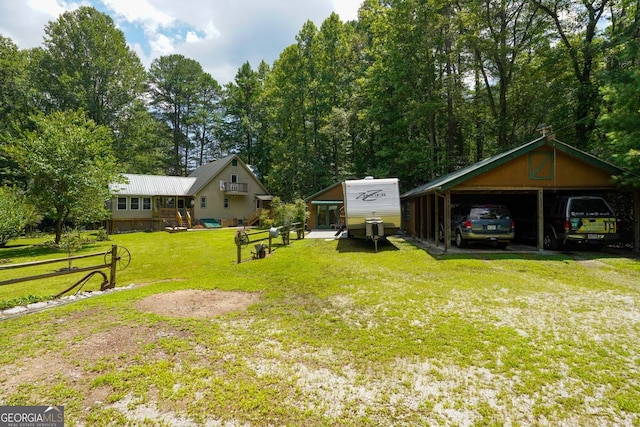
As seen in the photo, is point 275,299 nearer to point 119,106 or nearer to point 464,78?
point 464,78

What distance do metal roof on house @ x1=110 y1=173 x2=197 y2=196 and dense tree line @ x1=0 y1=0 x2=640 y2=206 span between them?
17.8 ft

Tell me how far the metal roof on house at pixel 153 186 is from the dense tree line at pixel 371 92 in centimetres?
542

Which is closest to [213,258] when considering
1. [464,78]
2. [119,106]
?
[464,78]

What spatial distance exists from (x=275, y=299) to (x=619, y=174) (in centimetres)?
1239

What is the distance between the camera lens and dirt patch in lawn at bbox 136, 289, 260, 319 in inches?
198

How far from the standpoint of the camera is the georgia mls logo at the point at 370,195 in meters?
12.3

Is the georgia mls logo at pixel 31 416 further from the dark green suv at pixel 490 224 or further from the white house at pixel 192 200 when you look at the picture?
the white house at pixel 192 200

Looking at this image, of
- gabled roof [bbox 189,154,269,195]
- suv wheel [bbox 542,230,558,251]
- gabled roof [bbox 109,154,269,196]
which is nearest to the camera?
suv wheel [bbox 542,230,558,251]

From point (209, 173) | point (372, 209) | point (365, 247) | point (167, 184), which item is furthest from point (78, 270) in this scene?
point (209, 173)

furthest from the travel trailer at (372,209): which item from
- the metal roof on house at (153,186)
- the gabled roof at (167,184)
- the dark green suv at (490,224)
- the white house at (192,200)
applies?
Answer: the metal roof on house at (153,186)

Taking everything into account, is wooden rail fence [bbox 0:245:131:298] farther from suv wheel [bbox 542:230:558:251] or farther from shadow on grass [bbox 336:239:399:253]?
suv wheel [bbox 542:230:558:251]

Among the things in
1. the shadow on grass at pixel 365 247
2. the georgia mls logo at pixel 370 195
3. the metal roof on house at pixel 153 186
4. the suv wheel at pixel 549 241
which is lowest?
the shadow on grass at pixel 365 247

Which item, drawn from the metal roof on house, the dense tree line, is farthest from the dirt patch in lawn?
the metal roof on house

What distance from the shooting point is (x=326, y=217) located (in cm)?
2411
